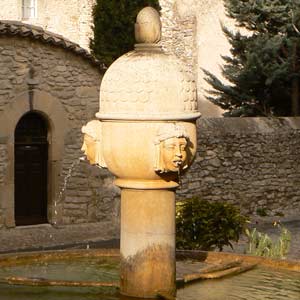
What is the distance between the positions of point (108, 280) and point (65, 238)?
803cm

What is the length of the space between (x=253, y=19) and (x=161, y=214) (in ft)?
47.5

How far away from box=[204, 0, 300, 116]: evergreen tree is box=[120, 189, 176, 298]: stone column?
45.6 ft

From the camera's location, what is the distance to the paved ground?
1390 centimetres

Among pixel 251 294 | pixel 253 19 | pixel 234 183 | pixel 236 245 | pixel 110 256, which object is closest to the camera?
pixel 251 294

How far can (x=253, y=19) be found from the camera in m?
20.2

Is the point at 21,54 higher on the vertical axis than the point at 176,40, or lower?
lower

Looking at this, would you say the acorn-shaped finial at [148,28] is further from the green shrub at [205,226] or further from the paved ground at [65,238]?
the paved ground at [65,238]

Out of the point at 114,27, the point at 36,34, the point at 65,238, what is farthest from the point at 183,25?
the point at 65,238

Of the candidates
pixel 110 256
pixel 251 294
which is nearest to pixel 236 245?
pixel 110 256

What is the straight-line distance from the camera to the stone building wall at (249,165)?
1681 cm

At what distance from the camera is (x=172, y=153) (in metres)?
5.92

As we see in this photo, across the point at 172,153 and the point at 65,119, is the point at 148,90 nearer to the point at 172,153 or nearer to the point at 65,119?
Result: the point at 172,153

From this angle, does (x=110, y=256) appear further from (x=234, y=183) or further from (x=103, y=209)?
(x=234, y=183)

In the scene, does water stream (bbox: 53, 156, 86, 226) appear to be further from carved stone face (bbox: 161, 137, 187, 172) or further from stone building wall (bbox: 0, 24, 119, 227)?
carved stone face (bbox: 161, 137, 187, 172)
